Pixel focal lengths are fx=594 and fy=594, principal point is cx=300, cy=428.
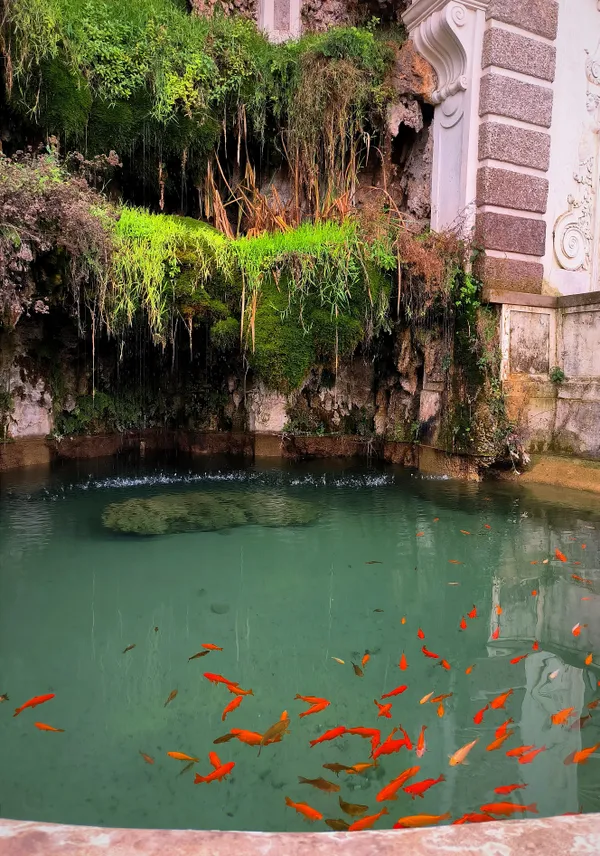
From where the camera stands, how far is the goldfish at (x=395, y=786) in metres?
1.69

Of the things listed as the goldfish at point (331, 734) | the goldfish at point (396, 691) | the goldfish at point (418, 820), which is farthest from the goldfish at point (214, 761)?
the goldfish at point (396, 691)

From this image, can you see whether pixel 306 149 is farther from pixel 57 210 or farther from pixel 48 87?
pixel 57 210

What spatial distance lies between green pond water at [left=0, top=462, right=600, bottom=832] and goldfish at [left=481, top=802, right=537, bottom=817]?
46mm

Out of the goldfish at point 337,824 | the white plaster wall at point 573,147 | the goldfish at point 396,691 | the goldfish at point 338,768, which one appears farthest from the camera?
the white plaster wall at point 573,147

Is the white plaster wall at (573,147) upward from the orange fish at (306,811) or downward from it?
upward

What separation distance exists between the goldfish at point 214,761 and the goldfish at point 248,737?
108 mm

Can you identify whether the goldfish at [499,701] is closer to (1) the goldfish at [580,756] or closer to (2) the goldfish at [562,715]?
(2) the goldfish at [562,715]

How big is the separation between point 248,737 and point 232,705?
21 centimetres

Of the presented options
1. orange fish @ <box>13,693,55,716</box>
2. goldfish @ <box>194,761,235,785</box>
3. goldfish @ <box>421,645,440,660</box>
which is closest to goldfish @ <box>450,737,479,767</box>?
goldfish @ <box>421,645,440,660</box>

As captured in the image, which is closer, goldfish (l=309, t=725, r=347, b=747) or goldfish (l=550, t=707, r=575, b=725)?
goldfish (l=309, t=725, r=347, b=747)

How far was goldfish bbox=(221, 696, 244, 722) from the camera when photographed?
2.12 meters

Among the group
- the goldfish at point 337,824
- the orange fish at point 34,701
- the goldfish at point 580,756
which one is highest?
the goldfish at point 337,824

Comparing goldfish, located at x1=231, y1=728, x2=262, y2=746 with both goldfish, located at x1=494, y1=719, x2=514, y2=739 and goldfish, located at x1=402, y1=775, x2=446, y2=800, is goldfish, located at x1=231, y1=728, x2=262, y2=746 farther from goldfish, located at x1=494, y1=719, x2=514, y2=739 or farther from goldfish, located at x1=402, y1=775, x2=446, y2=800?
goldfish, located at x1=494, y1=719, x2=514, y2=739

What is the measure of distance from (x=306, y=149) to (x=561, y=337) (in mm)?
4330
